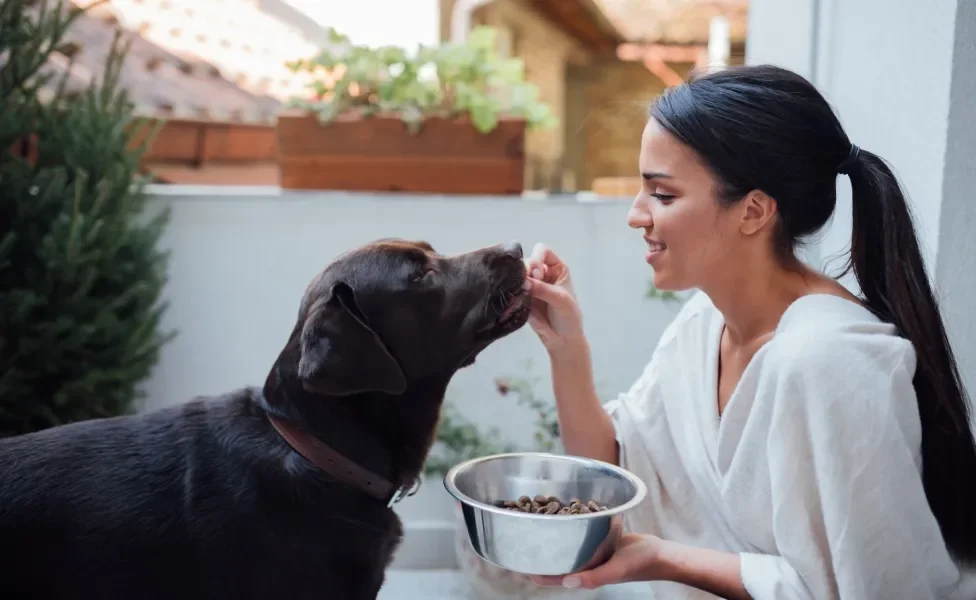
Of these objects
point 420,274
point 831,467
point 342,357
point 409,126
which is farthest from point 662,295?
point 342,357

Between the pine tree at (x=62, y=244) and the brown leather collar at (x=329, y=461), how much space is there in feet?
4.16

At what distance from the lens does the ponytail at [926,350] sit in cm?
145

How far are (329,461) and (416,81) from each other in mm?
1883

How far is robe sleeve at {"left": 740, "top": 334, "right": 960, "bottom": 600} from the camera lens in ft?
4.44

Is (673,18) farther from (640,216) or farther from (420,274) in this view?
(420,274)

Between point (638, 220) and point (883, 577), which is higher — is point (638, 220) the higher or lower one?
the higher one

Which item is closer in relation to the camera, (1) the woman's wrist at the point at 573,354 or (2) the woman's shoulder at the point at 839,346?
(2) the woman's shoulder at the point at 839,346

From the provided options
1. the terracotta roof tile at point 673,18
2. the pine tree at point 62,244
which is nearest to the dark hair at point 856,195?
the pine tree at point 62,244

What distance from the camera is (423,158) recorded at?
2943mm

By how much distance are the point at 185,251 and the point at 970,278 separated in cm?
242

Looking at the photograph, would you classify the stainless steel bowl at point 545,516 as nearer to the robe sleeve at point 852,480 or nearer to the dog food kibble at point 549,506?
the dog food kibble at point 549,506

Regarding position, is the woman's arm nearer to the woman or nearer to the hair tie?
the woman

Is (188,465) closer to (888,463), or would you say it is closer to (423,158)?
(888,463)

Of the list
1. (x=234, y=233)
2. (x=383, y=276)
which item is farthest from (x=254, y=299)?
(x=383, y=276)
